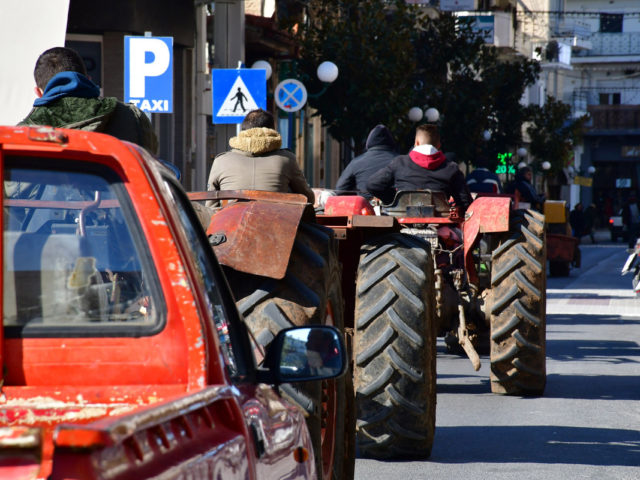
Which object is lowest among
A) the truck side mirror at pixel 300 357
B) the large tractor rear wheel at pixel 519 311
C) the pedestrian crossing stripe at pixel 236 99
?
the large tractor rear wheel at pixel 519 311

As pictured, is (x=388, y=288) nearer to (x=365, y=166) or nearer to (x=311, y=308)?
(x=311, y=308)

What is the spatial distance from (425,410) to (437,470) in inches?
12.4

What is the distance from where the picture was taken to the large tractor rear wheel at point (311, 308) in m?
4.32

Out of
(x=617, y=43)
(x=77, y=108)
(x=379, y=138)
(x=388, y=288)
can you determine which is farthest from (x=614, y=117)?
(x=77, y=108)

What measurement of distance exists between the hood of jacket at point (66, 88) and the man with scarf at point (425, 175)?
459 centimetres

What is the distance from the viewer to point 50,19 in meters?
9.06

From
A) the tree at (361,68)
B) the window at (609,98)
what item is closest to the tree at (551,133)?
the tree at (361,68)

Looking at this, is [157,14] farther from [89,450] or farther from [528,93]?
[528,93]

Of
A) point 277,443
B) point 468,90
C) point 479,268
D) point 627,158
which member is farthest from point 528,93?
point 277,443

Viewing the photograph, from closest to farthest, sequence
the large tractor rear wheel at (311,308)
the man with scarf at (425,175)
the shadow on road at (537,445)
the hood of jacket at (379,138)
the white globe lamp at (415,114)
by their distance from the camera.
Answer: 1. the large tractor rear wheel at (311,308)
2. the shadow on road at (537,445)
3. the man with scarf at (425,175)
4. the hood of jacket at (379,138)
5. the white globe lamp at (415,114)

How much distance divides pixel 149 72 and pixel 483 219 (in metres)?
5.23

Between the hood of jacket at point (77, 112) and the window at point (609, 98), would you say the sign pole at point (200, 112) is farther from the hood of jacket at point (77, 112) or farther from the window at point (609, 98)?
the window at point (609, 98)

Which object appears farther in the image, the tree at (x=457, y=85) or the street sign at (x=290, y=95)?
the tree at (x=457, y=85)

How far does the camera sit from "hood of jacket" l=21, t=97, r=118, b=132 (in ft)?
18.0
